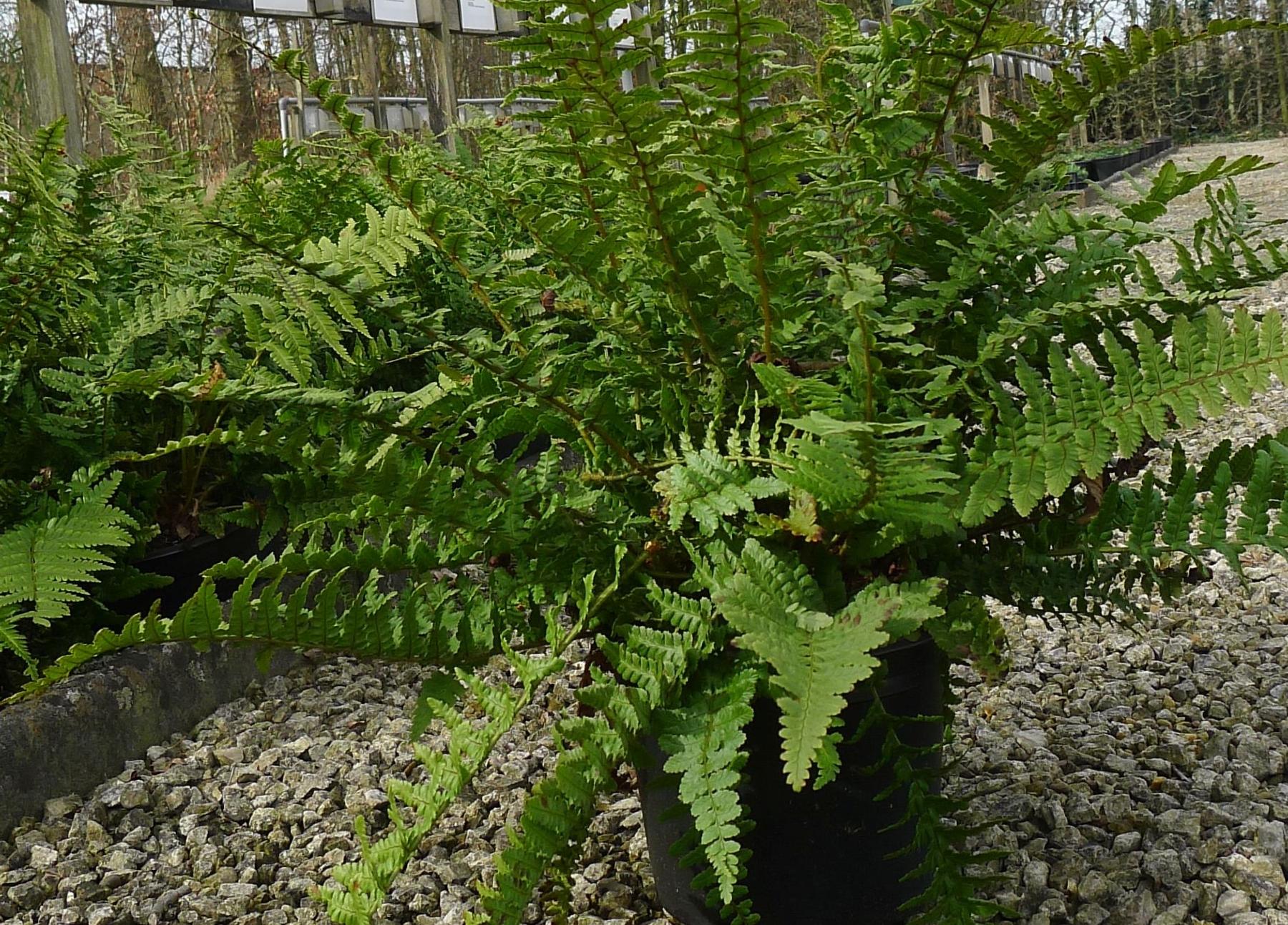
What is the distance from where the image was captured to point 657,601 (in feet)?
3.61

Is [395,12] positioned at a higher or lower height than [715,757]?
higher

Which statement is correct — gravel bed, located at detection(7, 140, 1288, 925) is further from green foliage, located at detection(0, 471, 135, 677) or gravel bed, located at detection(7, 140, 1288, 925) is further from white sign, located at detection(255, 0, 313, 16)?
white sign, located at detection(255, 0, 313, 16)

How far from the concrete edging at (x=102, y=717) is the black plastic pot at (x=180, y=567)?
131 millimetres

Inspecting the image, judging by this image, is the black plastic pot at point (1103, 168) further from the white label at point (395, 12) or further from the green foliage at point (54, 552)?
the green foliage at point (54, 552)

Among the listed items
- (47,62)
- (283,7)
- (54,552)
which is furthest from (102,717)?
(283,7)

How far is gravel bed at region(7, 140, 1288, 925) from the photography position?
1.46 metres

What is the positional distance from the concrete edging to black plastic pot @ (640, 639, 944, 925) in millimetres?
693

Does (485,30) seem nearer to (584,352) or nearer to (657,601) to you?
(584,352)

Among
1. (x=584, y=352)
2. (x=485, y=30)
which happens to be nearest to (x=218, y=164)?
(x=485, y=30)

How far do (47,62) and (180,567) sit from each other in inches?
68.0

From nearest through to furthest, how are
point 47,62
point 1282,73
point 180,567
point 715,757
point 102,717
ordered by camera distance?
point 715,757
point 102,717
point 180,567
point 47,62
point 1282,73

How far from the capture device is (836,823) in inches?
48.5

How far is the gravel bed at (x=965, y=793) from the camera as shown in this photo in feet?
4.78

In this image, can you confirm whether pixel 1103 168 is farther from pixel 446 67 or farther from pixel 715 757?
pixel 715 757
